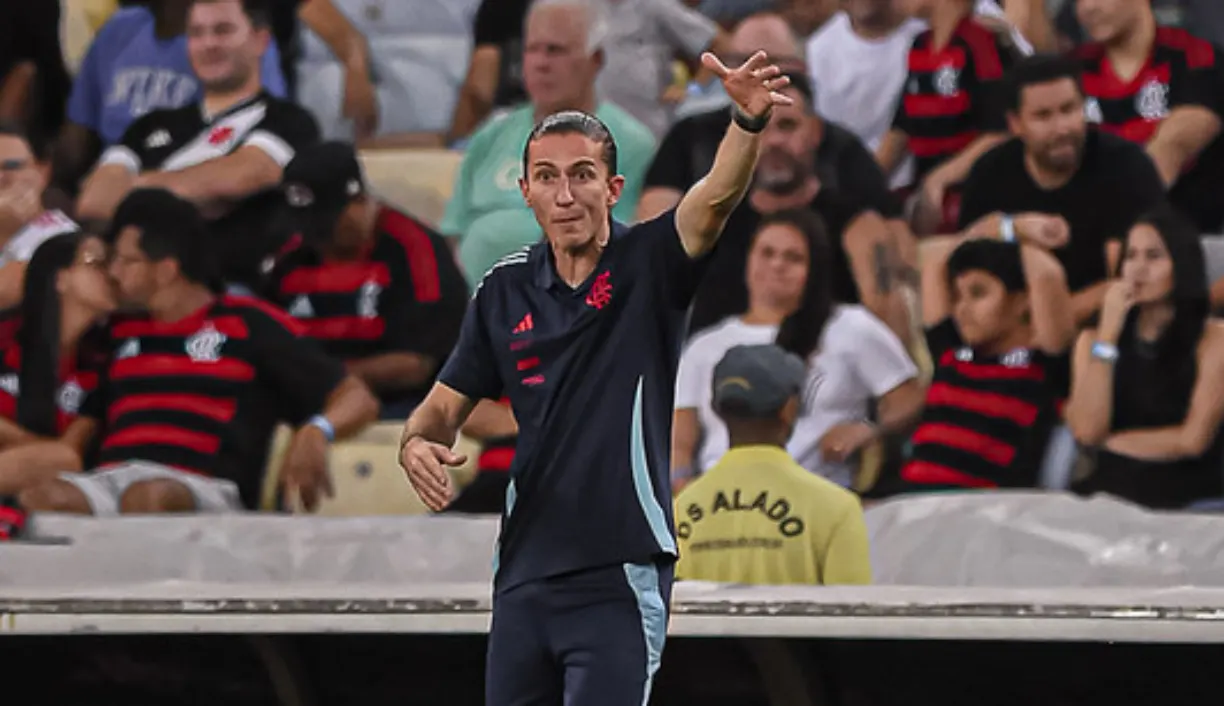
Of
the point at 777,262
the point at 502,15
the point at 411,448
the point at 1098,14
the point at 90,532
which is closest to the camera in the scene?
the point at 411,448

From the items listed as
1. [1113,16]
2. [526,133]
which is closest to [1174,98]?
[1113,16]

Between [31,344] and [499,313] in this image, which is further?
[31,344]

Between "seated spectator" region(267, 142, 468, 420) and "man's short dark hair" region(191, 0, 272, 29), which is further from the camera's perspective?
"man's short dark hair" region(191, 0, 272, 29)

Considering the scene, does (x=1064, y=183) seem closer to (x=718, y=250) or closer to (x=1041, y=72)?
(x=1041, y=72)

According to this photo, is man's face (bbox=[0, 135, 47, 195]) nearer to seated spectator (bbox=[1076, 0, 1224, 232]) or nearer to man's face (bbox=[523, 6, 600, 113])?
man's face (bbox=[523, 6, 600, 113])

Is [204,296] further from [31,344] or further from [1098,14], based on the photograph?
[1098,14]

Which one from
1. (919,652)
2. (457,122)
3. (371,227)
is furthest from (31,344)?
(919,652)

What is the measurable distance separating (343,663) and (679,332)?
2045 millimetres

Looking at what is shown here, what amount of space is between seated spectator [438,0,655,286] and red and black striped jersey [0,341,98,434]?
4.60ft

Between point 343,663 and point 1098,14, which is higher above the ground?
point 1098,14

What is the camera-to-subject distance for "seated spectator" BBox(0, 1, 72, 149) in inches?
342

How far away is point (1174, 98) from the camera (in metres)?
7.25

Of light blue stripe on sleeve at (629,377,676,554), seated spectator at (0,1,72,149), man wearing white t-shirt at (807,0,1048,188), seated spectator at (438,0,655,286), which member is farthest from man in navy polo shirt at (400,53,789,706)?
seated spectator at (0,1,72,149)

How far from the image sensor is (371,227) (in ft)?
24.3
